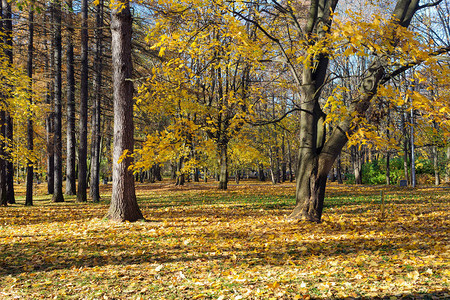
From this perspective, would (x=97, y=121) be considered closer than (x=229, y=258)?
No

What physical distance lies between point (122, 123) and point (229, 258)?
496 centimetres

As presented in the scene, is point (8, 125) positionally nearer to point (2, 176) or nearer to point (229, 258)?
point (2, 176)

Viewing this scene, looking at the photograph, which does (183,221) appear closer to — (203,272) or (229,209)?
(229,209)

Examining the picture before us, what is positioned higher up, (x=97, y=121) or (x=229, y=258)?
(x=97, y=121)

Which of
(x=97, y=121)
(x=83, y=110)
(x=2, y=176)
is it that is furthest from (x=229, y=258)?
(x=97, y=121)

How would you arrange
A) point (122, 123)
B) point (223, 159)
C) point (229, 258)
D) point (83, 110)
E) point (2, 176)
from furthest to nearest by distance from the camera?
point (223, 159) → point (83, 110) → point (2, 176) → point (122, 123) → point (229, 258)

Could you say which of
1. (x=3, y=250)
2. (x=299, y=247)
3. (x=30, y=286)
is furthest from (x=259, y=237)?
(x=3, y=250)

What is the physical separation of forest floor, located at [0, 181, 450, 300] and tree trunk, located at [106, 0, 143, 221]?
20.6 inches

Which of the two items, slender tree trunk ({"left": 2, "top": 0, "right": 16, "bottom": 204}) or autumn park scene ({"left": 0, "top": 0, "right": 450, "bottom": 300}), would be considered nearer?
autumn park scene ({"left": 0, "top": 0, "right": 450, "bottom": 300})

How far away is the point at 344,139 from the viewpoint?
7.87 meters

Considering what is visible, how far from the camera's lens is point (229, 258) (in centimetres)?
542

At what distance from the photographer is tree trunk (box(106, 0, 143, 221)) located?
881 centimetres

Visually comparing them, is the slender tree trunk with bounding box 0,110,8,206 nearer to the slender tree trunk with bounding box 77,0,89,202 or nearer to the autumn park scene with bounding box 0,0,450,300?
the autumn park scene with bounding box 0,0,450,300

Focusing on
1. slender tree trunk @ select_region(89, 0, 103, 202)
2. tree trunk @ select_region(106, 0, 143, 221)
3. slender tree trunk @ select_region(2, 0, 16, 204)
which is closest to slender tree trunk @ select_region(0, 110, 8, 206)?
slender tree trunk @ select_region(2, 0, 16, 204)
